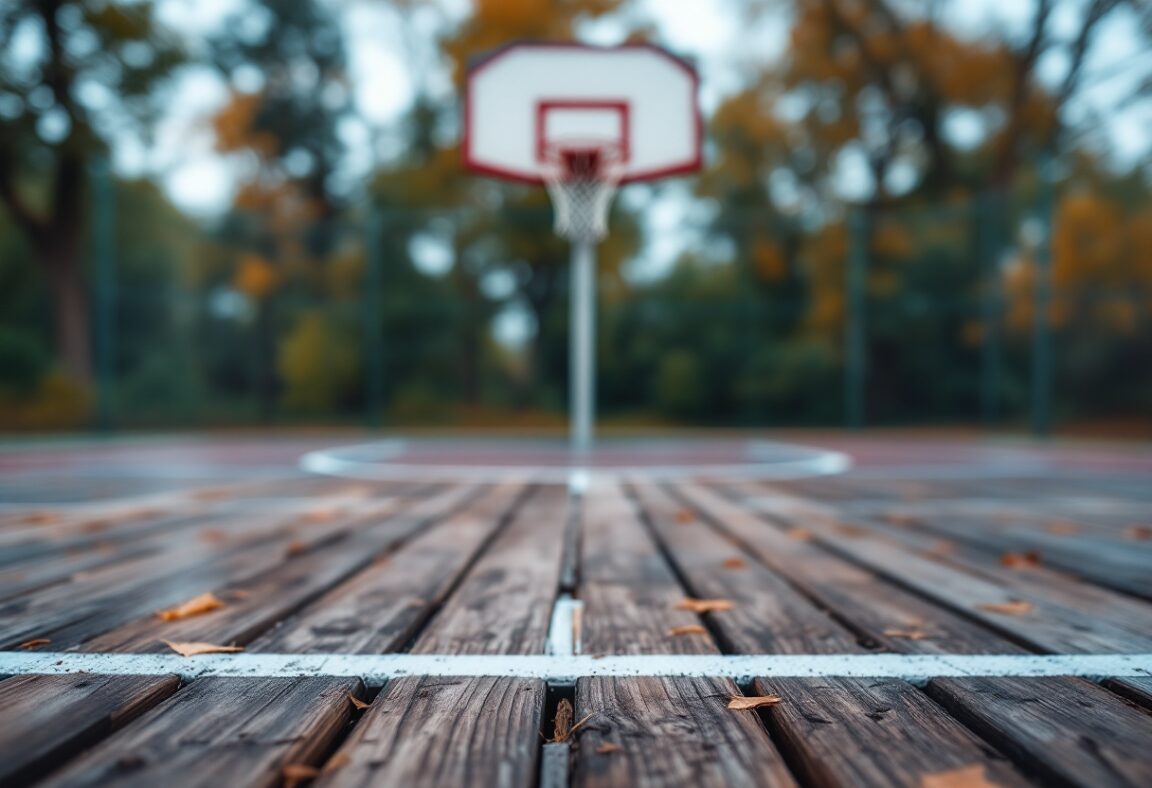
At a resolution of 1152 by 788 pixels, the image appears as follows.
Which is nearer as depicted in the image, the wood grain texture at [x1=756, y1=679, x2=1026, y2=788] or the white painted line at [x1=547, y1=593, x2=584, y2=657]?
the wood grain texture at [x1=756, y1=679, x2=1026, y2=788]

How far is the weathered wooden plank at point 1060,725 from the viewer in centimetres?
66

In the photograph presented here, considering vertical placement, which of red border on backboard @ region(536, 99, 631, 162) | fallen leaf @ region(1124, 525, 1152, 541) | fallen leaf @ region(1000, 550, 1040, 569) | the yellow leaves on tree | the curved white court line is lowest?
the curved white court line

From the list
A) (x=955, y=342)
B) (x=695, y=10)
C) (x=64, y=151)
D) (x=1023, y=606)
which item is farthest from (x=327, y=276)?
(x=1023, y=606)

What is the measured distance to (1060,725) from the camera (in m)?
0.75

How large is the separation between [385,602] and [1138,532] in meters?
2.09

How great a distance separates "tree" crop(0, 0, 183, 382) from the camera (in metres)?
9.59

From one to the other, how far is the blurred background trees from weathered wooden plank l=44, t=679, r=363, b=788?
8.39m

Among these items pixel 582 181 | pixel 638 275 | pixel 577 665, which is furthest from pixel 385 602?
pixel 638 275

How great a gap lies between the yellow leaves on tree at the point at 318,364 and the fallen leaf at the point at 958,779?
397 inches

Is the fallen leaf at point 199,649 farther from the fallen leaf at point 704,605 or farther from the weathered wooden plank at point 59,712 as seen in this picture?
the fallen leaf at point 704,605

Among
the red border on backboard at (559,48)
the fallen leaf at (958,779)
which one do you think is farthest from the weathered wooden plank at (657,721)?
the red border on backboard at (559,48)

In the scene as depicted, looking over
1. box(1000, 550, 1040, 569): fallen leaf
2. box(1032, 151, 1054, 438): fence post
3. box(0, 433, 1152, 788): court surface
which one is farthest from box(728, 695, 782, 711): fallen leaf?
box(1032, 151, 1054, 438): fence post

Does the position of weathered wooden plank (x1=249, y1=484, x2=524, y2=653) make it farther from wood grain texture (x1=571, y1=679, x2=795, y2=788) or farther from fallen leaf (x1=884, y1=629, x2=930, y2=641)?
fallen leaf (x1=884, y1=629, x2=930, y2=641)

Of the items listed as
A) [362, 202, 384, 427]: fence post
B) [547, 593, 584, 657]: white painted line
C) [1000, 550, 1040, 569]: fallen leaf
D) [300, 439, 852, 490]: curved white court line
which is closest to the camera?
[547, 593, 584, 657]: white painted line
